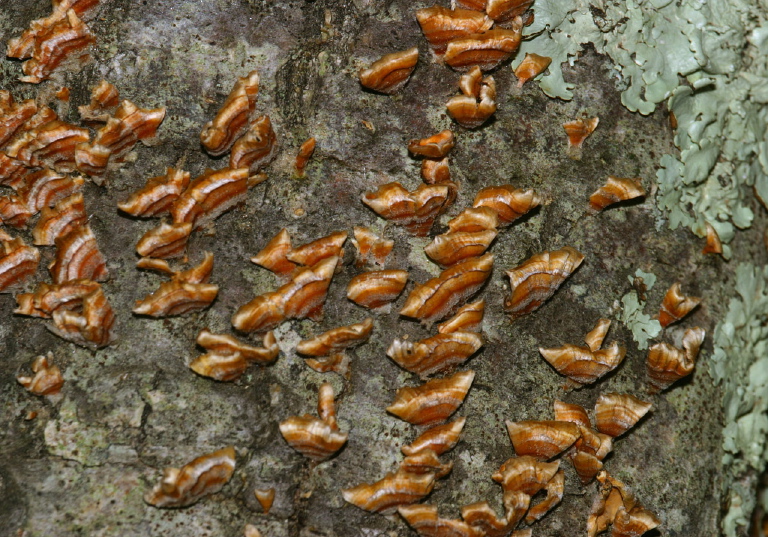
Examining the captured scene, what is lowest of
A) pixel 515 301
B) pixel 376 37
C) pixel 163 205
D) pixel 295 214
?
pixel 515 301

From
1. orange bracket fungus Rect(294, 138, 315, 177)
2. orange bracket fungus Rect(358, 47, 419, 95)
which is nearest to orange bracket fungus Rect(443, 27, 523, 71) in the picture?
orange bracket fungus Rect(358, 47, 419, 95)

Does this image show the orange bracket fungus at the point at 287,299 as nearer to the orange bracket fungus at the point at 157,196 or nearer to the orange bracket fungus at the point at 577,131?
the orange bracket fungus at the point at 157,196

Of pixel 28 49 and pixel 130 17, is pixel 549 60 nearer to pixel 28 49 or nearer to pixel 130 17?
pixel 130 17

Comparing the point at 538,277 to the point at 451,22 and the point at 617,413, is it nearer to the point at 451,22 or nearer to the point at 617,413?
the point at 617,413

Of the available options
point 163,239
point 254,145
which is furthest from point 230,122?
point 163,239

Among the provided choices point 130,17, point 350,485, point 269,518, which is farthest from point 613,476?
point 130,17
